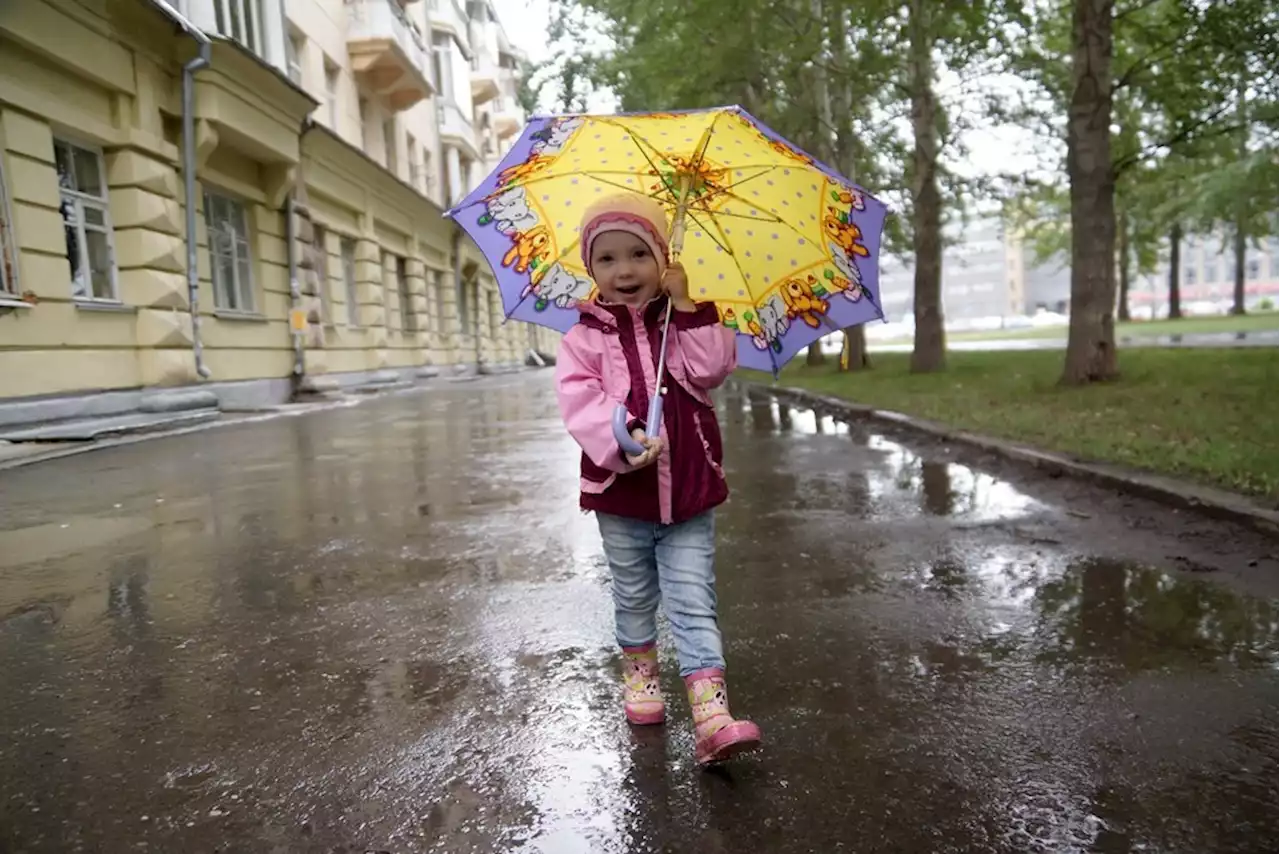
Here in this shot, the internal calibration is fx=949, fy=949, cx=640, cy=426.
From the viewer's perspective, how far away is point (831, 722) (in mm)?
2863

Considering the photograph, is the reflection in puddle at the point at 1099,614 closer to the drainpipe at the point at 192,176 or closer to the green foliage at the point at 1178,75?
the green foliage at the point at 1178,75

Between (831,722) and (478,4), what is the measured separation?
45552mm

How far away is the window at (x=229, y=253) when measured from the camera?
1593cm

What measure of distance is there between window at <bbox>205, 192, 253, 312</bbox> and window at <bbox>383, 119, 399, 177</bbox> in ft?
33.0

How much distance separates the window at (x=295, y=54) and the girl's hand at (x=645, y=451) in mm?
18724

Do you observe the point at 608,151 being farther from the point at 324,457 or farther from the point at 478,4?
the point at 478,4

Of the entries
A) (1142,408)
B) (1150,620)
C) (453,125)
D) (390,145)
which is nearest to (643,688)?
(1150,620)

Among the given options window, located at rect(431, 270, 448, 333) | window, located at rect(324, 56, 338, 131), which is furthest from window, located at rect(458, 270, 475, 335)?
window, located at rect(324, 56, 338, 131)

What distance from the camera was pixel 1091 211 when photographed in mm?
11469

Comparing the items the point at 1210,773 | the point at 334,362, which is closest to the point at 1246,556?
the point at 1210,773

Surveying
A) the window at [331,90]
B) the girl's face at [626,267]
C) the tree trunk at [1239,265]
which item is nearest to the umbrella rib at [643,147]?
the girl's face at [626,267]

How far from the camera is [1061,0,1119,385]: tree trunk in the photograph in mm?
11312

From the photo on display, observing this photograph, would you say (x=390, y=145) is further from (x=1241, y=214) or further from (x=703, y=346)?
(x=703, y=346)

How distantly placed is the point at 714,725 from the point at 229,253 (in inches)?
638
